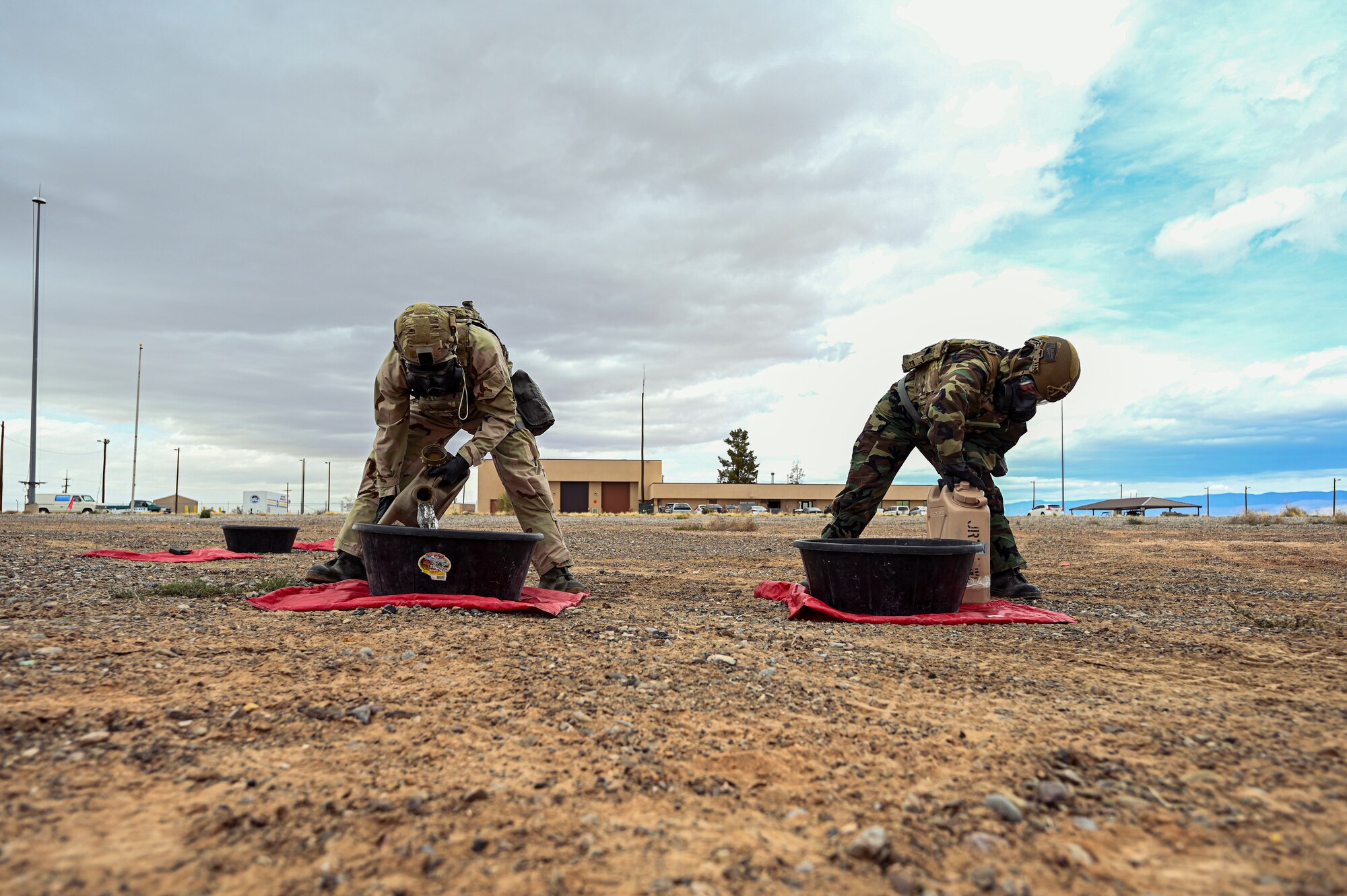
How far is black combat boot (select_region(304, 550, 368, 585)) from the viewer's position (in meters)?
5.45

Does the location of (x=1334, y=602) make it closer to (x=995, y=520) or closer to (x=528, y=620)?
(x=995, y=520)

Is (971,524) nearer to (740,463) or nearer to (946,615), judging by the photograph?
(946,615)

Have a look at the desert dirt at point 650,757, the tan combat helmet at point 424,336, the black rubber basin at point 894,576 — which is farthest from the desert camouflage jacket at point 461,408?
the black rubber basin at point 894,576

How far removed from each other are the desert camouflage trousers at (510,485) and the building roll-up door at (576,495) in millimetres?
50881

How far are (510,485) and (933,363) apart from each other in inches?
130

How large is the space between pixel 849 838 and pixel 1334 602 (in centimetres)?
569

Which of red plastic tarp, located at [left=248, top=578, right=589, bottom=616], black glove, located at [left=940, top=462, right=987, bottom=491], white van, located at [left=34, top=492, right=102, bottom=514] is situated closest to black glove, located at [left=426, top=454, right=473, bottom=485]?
red plastic tarp, located at [left=248, top=578, right=589, bottom=616]

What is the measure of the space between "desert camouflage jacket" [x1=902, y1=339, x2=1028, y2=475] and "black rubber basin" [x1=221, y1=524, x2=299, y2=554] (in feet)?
22.8

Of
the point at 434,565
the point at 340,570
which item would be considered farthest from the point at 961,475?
the point at 340,570

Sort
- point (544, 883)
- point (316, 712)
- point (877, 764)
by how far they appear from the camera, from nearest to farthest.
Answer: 1. point (544, 883)
2. point (877, 764)
3. point (316, 712)

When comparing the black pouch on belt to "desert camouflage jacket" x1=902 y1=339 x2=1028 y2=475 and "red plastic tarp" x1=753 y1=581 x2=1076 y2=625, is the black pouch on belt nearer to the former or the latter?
"red plastic tarp" x1=753 y1=581 x2=1076 y2=625

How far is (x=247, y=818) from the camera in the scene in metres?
1.76

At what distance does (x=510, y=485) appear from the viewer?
213 inches

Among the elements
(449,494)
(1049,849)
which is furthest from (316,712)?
(449,494)
